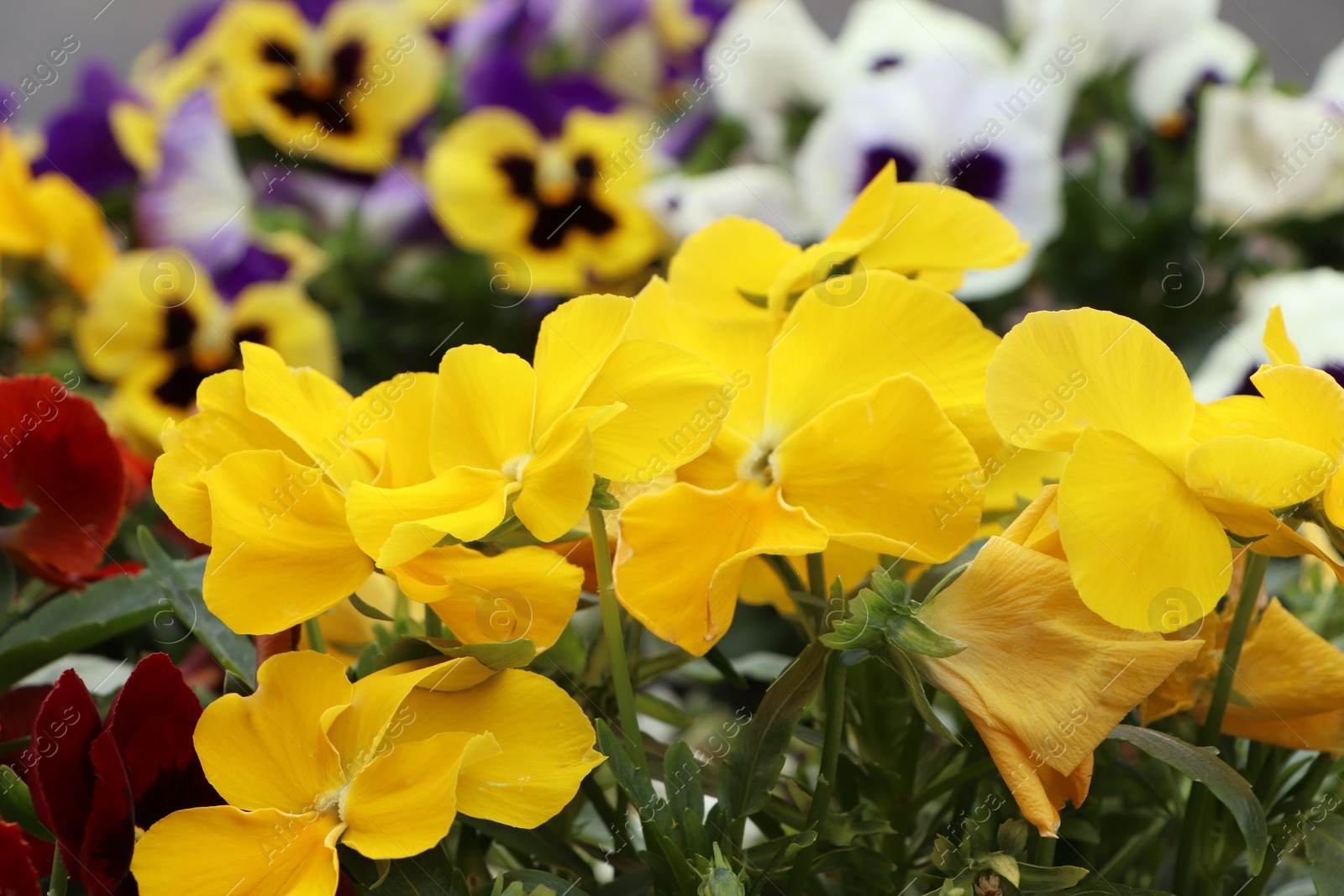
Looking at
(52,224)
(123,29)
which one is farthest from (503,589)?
(123,29)

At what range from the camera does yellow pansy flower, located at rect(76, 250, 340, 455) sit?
3.04 feet

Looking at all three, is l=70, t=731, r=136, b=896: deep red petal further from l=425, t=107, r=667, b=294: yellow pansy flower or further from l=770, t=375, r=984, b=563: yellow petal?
l=425, t=107, r=667, b=294: yellow pansy flower

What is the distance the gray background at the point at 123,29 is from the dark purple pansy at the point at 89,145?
123 cm

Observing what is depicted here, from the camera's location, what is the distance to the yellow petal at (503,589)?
0.30 metres

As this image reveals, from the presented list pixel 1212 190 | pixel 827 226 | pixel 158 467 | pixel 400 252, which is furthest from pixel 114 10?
pixel 158 467

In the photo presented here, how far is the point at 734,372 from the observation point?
0.35 m

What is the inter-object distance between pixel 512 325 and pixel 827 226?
12.0 inches

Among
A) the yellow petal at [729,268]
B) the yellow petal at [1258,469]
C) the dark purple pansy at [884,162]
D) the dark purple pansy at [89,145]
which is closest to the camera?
the yellow petal at [1258,469]

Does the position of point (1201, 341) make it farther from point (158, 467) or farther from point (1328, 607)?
point (158, 467)

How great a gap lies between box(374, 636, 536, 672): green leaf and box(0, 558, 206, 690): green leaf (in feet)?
0.38

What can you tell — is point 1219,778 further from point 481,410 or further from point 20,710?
point 20,710

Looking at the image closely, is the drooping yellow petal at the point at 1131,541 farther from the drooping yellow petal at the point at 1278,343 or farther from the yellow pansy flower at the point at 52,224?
the yellow pansy flower at the point at 52,224

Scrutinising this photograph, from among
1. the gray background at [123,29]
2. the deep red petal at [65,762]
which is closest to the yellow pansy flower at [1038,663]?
the deep red petal at [65,762]

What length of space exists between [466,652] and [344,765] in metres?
0.05
